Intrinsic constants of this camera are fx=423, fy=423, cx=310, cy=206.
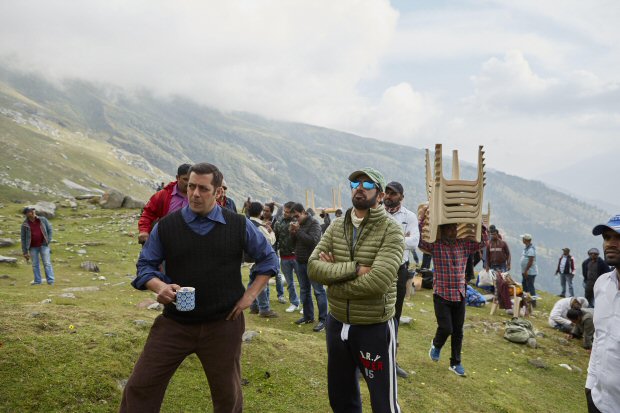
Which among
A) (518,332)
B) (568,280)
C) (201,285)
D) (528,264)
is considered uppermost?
(201,285)

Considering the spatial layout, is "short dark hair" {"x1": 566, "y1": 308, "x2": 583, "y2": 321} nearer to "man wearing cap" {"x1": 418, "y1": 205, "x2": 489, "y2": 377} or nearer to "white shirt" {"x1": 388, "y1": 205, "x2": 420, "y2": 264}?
"man wearing cap" {"x1": 418, "y1": 205, "x2": 489, "y2": 377}

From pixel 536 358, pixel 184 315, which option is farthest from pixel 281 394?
pixel 536 358

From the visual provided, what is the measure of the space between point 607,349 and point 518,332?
8.63m

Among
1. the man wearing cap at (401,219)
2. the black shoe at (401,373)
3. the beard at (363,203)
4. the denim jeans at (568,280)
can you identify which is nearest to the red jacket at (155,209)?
the beard at (363,203)

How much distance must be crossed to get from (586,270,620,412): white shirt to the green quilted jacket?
6.03 feet

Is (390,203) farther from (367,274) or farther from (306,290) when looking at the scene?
(306,290)

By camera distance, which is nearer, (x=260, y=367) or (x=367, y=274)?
(x=367, y=274)

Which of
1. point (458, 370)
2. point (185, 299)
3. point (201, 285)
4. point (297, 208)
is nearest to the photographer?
point (185, 299)

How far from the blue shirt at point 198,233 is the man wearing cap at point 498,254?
15.2 metres

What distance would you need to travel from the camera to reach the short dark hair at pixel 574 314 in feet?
39.2

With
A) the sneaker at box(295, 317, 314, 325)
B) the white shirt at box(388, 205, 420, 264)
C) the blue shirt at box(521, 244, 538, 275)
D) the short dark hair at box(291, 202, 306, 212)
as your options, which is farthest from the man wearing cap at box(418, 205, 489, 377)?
the blue shirt at box(521, 244, 538, 275)

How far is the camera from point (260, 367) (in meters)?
6.69

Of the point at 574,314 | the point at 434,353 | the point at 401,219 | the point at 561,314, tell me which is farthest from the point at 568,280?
the point at 401,219

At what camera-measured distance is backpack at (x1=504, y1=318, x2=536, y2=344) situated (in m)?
11.3
